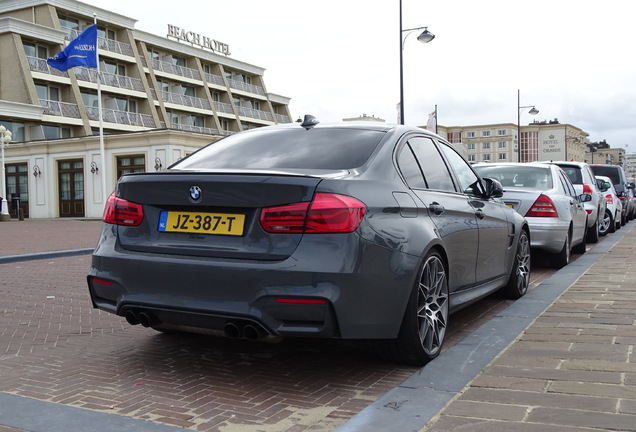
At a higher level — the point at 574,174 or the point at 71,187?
the point at 71,187

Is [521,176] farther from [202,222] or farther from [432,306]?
[202,222]

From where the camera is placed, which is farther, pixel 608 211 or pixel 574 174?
pixel 608 211

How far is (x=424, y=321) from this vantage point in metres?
4.14

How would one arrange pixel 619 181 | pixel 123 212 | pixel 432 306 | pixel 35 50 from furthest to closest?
pixel 35 50 → pixel 619 181 → pixel 432 306 → pixel 123 212

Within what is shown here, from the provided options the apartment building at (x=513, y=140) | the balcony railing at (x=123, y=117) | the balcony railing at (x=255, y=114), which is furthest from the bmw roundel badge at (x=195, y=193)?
the apartment building at (x=513, y=140)

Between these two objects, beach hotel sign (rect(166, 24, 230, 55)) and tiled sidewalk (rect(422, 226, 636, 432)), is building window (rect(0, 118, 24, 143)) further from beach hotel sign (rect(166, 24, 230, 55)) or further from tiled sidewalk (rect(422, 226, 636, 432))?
tiled sidewalk (rect(422, 226, 636, 432))

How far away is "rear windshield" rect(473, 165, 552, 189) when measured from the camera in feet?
31.2

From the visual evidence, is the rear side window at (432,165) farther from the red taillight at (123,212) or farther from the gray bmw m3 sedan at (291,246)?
the red taillight at (123,212)

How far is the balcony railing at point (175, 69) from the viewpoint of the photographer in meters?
54.9

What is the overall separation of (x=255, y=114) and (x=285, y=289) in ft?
213

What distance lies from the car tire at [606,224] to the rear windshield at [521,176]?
643cm

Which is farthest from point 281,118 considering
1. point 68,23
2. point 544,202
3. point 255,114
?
point 544,202

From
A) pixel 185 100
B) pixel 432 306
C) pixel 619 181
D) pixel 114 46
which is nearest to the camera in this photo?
pixel 432 306

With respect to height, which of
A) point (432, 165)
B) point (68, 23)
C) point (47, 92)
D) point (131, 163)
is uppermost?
point (68, 23)
